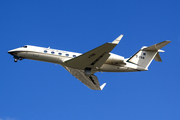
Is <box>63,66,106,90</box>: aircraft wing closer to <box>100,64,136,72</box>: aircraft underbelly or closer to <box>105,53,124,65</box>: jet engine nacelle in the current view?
<box>100,64,136,72</box>: aircraft underbelly

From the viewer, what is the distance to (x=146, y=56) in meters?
24.2

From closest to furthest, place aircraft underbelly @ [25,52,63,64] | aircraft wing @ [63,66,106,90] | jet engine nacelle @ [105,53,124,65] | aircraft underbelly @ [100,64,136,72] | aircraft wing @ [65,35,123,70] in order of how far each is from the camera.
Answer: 1. aircraft wing @ [65,35,123,70]
2. jet engine nacelle @ [105,53,124,65]
3. aircraft underbelly @ [25,52,63,64]
4. aircraft underbelly @ [100,64,136,72]
5. aircraft wing @ [63,66,106,90]

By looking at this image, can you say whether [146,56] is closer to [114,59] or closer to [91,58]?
[114,59]

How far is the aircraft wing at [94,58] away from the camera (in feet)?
61.1

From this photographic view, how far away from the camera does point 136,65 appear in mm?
23297

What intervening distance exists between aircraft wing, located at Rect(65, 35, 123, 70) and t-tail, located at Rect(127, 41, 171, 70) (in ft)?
13.1

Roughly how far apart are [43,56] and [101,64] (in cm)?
557

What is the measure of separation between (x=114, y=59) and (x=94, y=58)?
84.4 inches

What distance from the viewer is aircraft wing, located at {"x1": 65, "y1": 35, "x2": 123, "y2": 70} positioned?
18.6 m

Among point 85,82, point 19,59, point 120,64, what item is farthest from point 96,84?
point 19,59

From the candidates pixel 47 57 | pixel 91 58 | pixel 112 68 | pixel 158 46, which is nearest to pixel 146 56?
pixel 158 46

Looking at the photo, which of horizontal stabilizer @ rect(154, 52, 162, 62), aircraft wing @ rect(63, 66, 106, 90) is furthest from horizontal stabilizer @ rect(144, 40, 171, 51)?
aircraft wing @ rect(63, 66, 106, 90)

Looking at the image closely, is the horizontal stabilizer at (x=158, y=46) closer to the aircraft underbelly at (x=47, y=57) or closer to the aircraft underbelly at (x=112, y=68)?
the aircraft underbelly at (x=112, y=68)

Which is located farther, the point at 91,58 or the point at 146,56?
the point at 146,56
